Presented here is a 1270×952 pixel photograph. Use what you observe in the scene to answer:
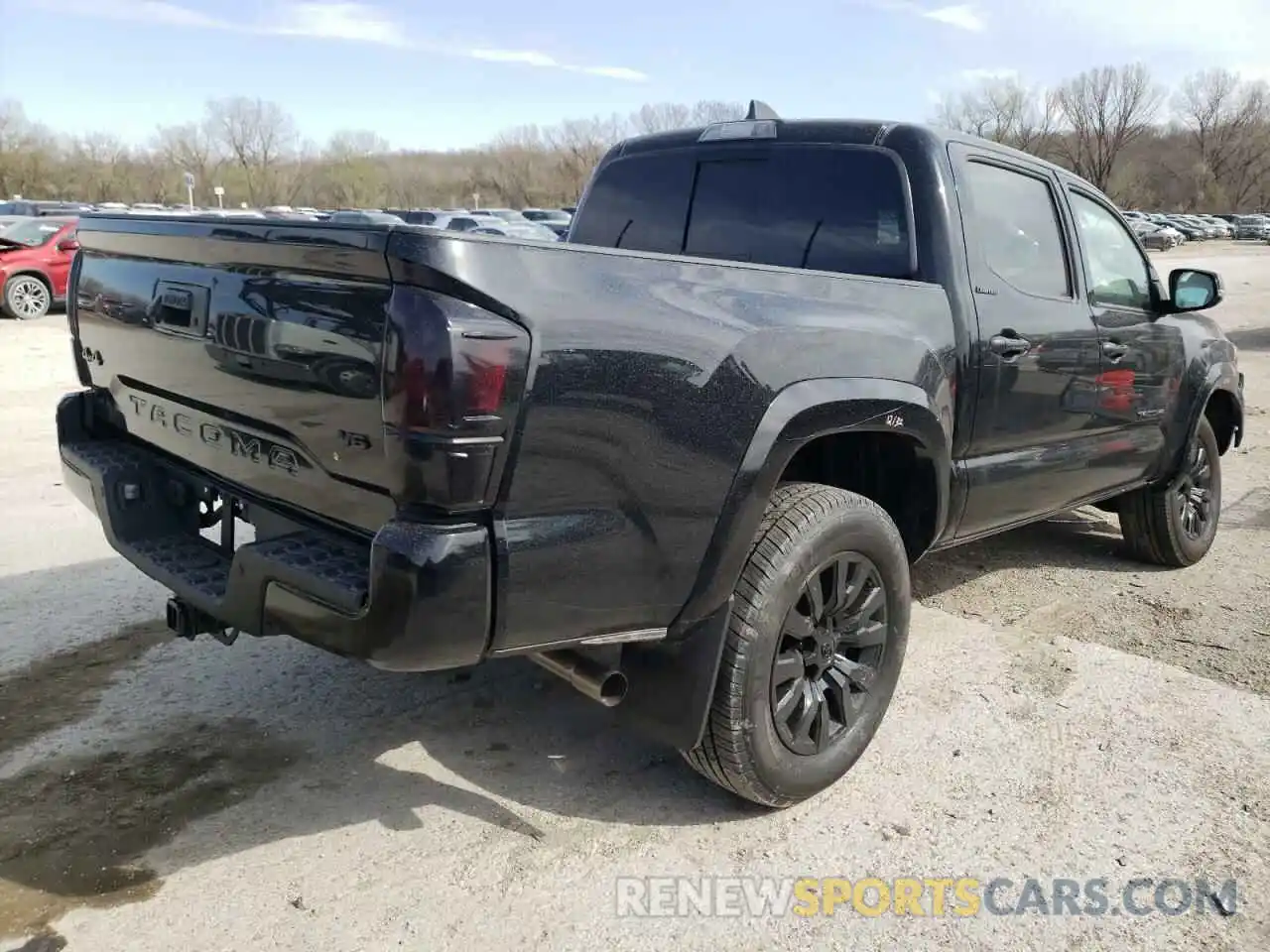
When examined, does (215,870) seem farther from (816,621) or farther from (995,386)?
(995,386)

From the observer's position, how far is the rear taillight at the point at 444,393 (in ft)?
6.76

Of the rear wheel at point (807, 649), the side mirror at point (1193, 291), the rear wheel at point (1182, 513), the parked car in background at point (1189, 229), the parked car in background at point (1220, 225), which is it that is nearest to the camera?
the rear wheel at point (807, 649)

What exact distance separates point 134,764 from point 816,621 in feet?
7.05

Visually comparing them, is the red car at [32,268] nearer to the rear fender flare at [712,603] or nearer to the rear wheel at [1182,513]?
the rear wheel at [1182,513]

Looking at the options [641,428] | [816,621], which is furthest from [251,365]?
[816,621]

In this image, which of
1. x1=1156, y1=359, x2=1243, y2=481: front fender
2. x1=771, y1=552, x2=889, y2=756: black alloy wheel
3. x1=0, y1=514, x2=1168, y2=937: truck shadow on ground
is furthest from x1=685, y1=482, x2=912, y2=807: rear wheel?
x1=1156, y1=359, x2=1243, y2=481: front fender

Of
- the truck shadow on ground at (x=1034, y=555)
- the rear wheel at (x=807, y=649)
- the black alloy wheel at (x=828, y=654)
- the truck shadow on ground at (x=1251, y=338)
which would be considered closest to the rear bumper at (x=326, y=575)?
the rear wheel at (x=807, y=649)

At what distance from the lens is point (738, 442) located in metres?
2.60

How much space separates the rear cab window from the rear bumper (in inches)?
79.8

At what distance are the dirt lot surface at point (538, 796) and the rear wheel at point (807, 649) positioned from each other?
0.18 meters

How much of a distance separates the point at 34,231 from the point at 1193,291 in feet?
53.8

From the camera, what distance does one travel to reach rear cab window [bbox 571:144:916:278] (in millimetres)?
3584

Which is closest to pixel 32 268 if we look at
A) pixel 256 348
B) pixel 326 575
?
pixel 256 348

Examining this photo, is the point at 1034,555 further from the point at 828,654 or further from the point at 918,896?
the point at 918,896
